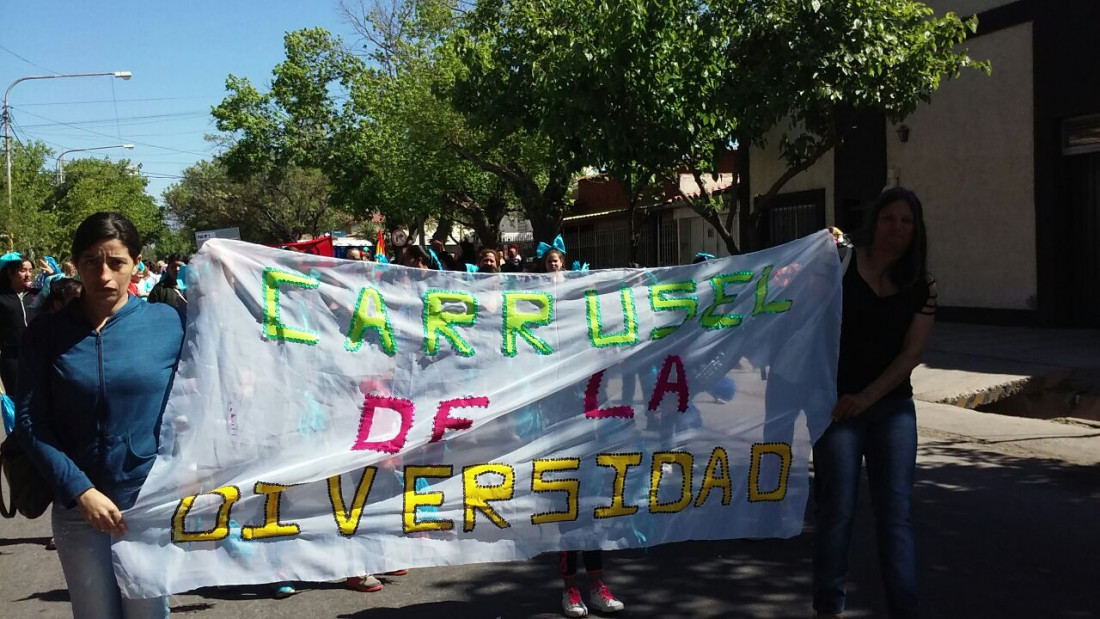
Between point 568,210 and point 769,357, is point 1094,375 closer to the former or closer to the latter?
point 769,357

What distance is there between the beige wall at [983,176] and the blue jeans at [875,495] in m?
12.5

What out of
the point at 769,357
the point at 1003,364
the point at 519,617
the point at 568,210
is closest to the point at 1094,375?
the point at 1003,364

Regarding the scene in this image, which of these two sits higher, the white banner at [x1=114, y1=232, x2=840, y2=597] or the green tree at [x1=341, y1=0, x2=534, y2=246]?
the green tree at [x1=341, y1=0, x2=534, y2=246]

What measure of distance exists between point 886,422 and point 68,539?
293 cm

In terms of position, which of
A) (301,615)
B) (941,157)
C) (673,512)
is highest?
(941,157)

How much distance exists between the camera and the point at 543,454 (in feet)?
13.5

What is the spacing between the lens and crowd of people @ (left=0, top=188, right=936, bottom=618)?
2842 mm

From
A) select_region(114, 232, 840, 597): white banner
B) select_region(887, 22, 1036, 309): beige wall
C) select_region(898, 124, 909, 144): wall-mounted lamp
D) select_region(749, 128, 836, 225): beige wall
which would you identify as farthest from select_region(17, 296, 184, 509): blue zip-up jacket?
select_region(749, 128, 836, 225): beige wall

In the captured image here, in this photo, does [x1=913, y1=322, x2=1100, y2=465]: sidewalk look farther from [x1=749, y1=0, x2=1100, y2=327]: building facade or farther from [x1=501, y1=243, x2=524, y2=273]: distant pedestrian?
[x1=501, y1=243, x2=524, y2=273]: distant pedestrian

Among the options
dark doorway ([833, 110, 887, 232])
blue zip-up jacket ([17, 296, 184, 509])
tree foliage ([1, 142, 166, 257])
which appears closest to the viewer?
blue zip-up jacket ([17, 296, 184, 509])

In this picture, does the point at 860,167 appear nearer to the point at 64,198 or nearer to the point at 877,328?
the point at 877,328

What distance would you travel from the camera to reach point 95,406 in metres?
2.84

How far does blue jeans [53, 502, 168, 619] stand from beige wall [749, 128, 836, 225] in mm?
16798

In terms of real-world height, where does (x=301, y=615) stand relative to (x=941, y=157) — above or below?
below
